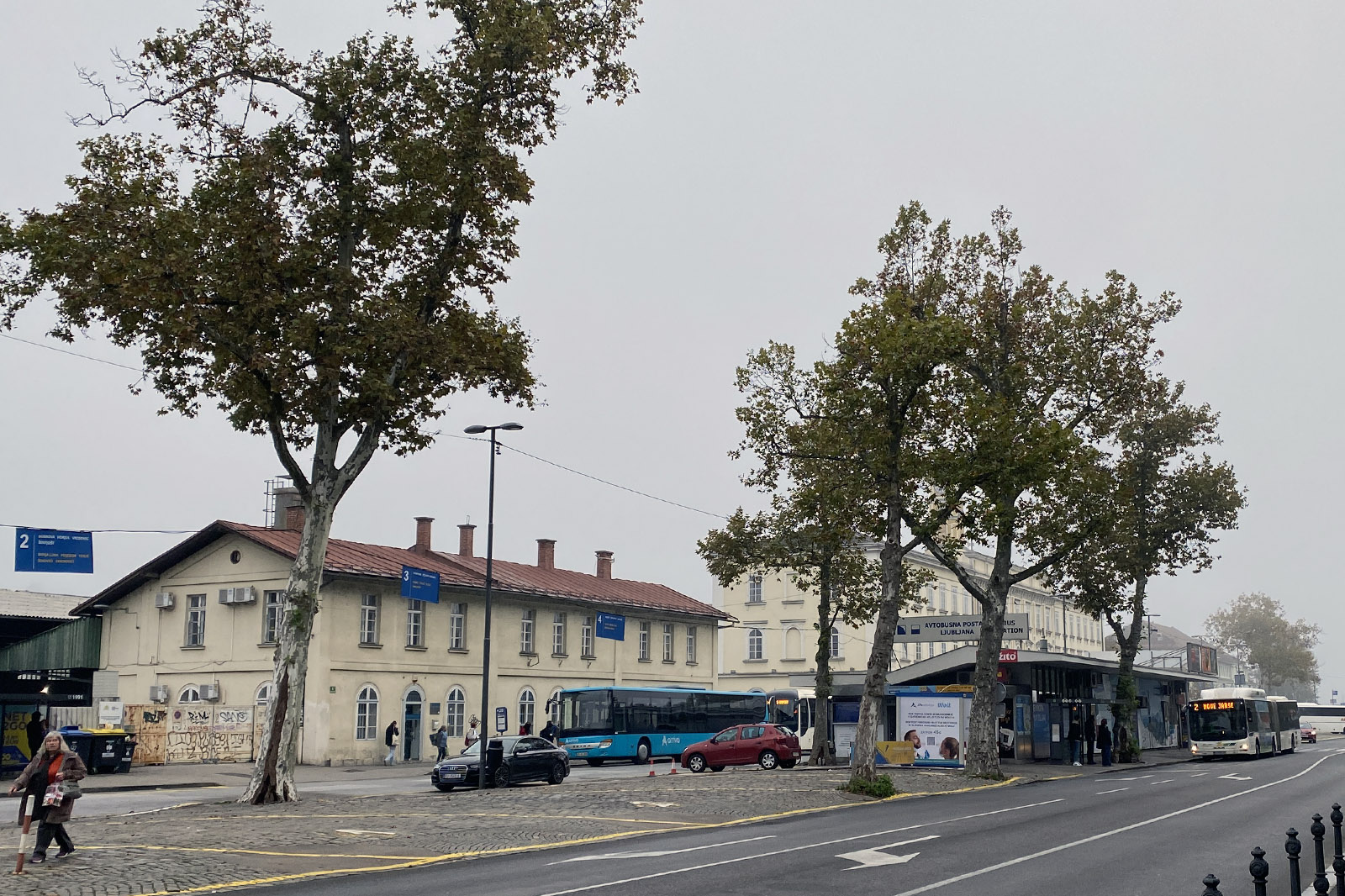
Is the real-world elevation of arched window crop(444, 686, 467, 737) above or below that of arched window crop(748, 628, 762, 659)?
below

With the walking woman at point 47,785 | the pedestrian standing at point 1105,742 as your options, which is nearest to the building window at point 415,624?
the pedestrian standing at point 1105,742

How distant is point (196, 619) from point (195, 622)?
0.35 ft

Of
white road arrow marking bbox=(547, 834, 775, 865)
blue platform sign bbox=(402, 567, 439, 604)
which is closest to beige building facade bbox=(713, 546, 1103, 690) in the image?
blue platform sign bbox=(402, 567, 439, 604)

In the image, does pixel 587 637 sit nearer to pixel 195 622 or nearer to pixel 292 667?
pixel 195 622

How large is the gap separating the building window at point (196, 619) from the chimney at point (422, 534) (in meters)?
10.2

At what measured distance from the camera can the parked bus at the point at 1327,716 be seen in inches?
4343

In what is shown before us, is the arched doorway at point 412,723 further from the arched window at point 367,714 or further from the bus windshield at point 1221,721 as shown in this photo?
the bus windshield at point 1221,721

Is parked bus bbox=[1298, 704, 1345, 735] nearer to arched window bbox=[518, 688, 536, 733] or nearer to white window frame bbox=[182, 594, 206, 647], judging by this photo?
arched window bbox=[518, 688, 536, 733]

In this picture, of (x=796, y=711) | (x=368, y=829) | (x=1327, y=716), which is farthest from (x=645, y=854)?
(x=1327, y=716)

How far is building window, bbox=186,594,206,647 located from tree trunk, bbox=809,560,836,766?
79.2 feet

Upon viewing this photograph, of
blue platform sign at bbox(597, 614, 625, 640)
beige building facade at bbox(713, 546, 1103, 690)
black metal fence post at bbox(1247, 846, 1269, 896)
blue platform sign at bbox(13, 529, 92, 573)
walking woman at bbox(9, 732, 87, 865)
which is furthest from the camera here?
beige building facade at bbox(713, 546, 1103, 690)

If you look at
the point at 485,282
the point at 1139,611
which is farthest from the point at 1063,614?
the point at 485,282

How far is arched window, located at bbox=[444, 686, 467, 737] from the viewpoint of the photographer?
5372 centimetres

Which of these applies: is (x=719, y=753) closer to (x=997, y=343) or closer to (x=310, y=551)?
(x=997, y=343)
